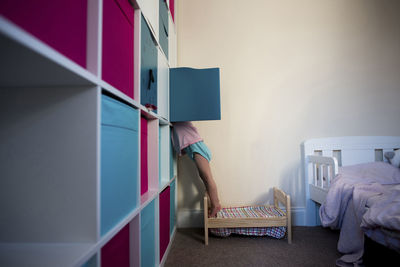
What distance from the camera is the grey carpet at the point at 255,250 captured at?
4.10 ft

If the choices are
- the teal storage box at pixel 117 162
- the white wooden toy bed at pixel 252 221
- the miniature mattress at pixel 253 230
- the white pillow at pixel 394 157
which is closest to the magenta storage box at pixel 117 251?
the teal storage box at pixel 117 162

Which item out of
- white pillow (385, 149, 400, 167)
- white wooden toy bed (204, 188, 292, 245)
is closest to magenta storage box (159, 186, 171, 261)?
white wooden toy bed (204, 188, 292, 245)

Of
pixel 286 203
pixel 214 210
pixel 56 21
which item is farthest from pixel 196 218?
pixel 56 21

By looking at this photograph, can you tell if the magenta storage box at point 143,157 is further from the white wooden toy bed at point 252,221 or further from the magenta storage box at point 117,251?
the white wooden toy bed at point 252,221

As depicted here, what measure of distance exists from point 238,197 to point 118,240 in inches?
51.7

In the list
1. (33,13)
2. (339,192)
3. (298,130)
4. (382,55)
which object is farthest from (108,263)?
(382,55)

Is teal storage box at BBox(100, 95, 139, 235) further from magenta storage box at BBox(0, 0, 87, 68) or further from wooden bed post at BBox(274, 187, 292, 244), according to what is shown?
wooden bed post at BBox(274, 187, 292, 244)

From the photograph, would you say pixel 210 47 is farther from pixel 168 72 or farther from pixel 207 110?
pixel 207 110

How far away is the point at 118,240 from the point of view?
682 mm

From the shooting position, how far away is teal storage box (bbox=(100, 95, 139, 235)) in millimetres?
579

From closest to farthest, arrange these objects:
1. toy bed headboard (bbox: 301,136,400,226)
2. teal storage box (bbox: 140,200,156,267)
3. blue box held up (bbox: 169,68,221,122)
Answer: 1. teal storage box (bbox: 140,200,156,267)
2. blue box held up (bbox: 169,68,221,122)
3. toy bed headboard (bbox: 301,136,400,226)

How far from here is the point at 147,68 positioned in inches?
38.8

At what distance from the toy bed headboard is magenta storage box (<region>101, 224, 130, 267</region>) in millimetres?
Answer: 1527

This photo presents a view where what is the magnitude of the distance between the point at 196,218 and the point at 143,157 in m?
1.02
